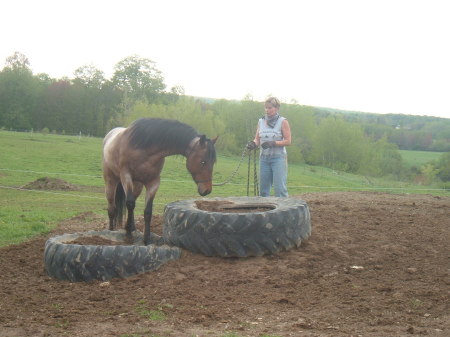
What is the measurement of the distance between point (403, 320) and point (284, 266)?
60.4 inches

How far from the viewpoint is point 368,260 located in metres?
5.09

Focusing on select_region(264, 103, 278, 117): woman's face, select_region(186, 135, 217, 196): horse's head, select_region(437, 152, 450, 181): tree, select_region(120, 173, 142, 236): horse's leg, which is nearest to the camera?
select_region(186, 135, 217, 196): horse's head

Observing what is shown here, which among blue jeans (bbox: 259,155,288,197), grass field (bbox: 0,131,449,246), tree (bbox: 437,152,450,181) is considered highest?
blue jeans (bbox: 259,155,288,197)

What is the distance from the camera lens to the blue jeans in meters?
7.16

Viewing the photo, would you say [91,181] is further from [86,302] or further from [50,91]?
[50,91]

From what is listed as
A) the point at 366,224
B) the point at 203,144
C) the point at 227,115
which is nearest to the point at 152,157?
the point at 203,144

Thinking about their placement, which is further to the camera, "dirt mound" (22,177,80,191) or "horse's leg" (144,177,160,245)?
"dirt mound" (22,177,80,191)

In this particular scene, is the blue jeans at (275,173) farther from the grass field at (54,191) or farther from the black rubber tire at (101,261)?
the black rubber tire at (101,261)

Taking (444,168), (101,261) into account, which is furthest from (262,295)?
(444,168)

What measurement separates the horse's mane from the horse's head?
6cm

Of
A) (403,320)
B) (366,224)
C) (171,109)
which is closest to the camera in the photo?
(403,320)

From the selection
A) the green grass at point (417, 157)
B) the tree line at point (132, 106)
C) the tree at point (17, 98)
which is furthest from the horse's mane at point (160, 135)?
the green grass at point (417, 157)

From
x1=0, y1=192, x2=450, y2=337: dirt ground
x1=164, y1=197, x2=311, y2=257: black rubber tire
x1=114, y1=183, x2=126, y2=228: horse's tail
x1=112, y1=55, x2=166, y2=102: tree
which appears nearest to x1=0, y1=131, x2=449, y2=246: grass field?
x1=114, y1=183, x2=126, y2=228: horse's tail

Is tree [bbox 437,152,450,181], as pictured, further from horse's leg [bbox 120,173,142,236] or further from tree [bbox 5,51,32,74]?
tree [bbox 5,51,32,74]
